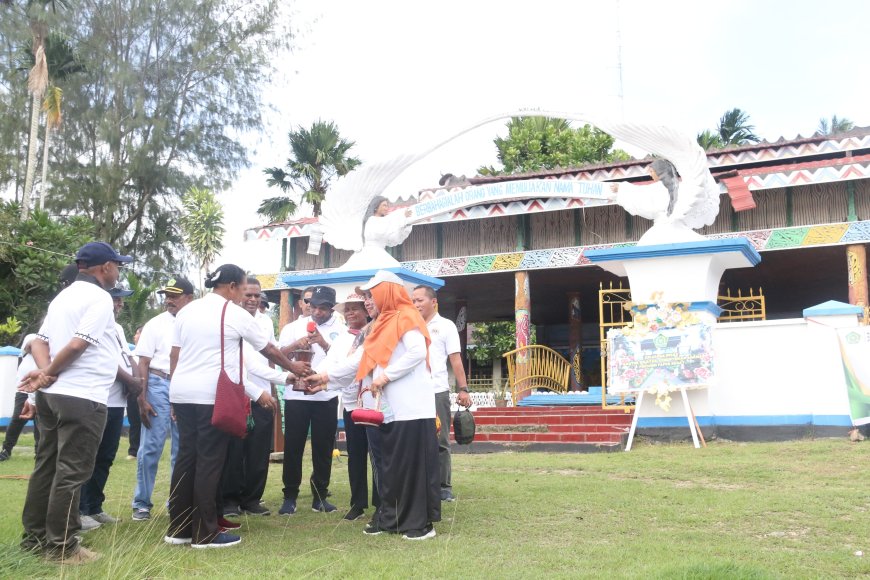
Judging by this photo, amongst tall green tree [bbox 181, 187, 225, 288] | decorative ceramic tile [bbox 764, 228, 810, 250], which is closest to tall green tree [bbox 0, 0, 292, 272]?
tall green tree [bbox 181, 187, 225, 288]

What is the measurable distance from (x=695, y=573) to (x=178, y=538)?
2718 mm

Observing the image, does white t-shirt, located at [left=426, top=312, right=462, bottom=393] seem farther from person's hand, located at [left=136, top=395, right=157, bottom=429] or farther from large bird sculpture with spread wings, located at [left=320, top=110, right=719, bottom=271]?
large bird sculpture with spread wings, located at [left=320, top=110, right=719, bottom=271]

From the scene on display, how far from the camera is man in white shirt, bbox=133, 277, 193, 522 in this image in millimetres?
5301

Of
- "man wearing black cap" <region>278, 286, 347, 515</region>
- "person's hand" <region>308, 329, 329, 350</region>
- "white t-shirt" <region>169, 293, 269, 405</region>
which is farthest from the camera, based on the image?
"person's hand" <region>308, 329, 329, 350</region>

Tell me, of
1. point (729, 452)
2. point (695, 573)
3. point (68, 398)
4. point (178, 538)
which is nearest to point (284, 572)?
point (178, 538)

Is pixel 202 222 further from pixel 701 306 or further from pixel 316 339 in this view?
pixel 316 339

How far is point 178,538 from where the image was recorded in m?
4.41

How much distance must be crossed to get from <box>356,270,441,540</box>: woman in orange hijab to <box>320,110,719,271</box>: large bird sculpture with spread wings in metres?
4.57

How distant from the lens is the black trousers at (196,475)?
14.3 ft

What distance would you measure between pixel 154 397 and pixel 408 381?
6.68 ft

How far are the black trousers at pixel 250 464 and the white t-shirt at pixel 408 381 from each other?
1242 mm

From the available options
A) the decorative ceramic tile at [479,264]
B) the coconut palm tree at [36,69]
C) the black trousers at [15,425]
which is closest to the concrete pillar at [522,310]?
the decorative ceramic tile at [479,264]

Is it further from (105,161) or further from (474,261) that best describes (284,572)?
(105,161)

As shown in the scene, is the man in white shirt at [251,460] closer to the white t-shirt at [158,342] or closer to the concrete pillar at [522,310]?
the white t-shirt at [158,342]
